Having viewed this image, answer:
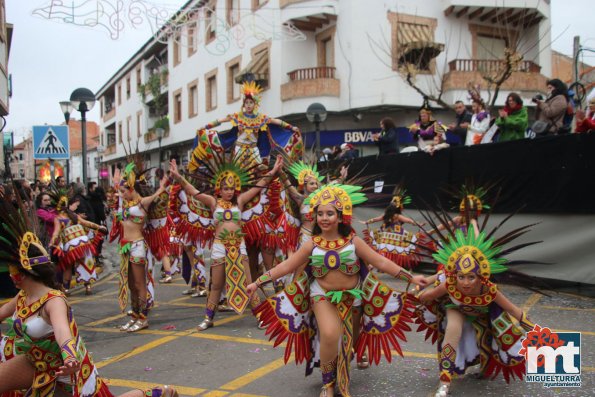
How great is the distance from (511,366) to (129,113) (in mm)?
40534

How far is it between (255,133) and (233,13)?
1757 cm

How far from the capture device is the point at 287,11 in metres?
21.2

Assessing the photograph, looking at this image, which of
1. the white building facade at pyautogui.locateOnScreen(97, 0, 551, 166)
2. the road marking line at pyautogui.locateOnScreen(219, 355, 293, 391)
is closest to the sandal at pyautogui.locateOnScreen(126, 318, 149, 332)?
the road marking line at pyautogui.locateOnScreen(219, 355, 293, 391)

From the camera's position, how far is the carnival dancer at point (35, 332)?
3.40 metres

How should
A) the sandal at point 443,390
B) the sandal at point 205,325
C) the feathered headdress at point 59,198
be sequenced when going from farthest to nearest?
the feathered headdress at point 59,198 → the sandal at point 205,325 → the sandal at point 443,390

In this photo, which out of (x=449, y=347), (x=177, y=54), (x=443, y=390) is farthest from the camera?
(x=177, y=54)

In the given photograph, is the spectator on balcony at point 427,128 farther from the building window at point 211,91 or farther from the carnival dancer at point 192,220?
the building window at point 211,91

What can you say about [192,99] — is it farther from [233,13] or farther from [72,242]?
[72,242]

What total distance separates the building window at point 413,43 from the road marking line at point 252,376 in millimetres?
16319

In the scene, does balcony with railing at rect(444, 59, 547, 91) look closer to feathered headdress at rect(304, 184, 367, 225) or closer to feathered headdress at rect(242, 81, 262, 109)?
feathered headdress at rect(242, 81, 262, 109)

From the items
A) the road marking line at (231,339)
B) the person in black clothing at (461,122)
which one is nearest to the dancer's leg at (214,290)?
the road marking line at (231,339)

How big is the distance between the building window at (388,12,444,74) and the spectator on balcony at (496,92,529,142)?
1060 cm

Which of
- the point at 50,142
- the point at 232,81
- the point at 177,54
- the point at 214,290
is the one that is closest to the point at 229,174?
the point at 214,290

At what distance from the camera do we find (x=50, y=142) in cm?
1246
